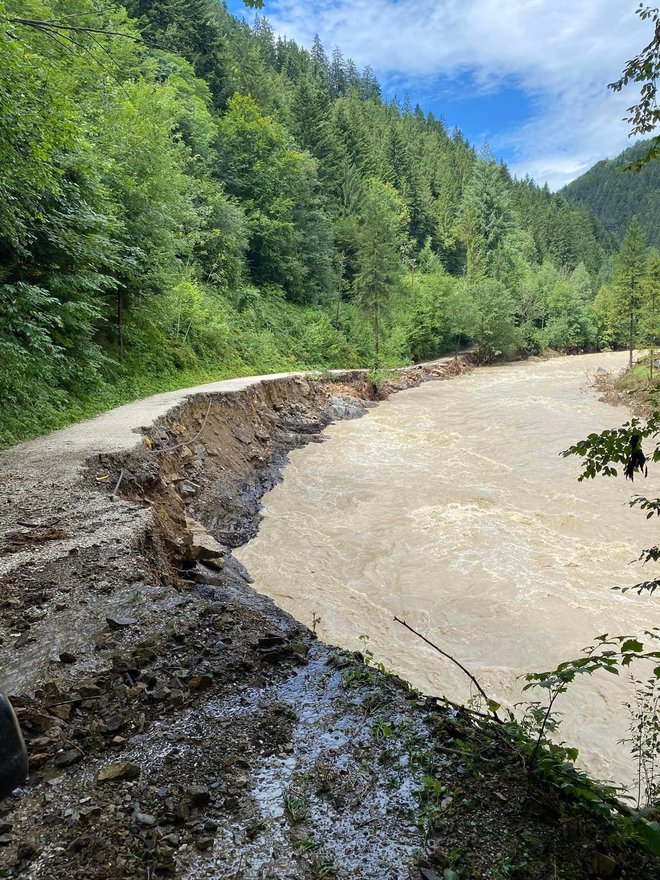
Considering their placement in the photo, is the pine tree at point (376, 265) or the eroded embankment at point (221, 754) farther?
the pine tree at point (376, 265)

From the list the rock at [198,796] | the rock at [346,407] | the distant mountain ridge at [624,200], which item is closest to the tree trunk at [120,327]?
the rock at [346,407]

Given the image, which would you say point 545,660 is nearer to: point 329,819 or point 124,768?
point 329,819

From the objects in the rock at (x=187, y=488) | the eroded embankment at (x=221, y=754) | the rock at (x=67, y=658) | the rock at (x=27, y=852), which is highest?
the rock at (x=67, y=658)

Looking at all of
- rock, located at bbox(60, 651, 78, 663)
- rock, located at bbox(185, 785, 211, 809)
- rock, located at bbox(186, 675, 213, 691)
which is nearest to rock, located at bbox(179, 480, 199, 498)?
rock, located at bbox(60, 651, 78, 663)

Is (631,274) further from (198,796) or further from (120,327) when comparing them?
(198,796)

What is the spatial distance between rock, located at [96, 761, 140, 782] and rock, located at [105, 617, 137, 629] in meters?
1.26

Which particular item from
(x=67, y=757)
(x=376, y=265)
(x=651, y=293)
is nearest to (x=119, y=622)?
(x=67, y=757)

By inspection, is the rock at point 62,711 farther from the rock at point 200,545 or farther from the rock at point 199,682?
the rock at point 200,545

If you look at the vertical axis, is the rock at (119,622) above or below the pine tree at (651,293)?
below

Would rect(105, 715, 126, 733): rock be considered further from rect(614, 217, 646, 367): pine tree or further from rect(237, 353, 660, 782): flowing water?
rect(614, 217, 646, 367): pine tree

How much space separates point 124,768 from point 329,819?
996mm

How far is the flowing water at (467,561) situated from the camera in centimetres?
549

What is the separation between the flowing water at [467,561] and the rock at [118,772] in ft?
11.5

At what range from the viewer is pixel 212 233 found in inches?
883
